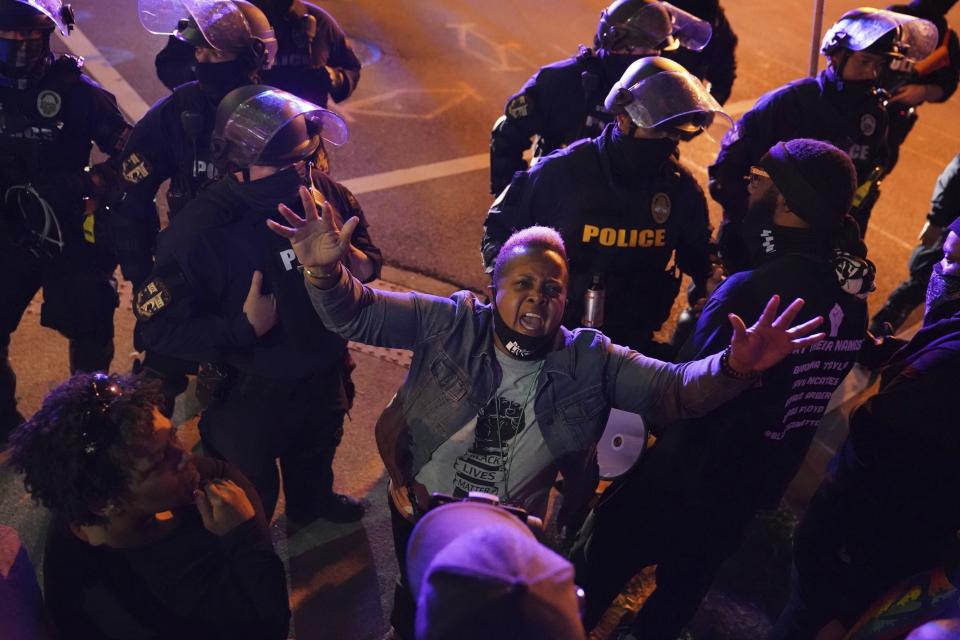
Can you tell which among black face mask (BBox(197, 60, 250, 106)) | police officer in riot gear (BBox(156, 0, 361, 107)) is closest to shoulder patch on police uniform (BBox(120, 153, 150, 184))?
black face mask (BBox(197, 60, 250, 106))

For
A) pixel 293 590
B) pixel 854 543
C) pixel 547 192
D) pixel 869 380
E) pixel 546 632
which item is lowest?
pixel 293 590

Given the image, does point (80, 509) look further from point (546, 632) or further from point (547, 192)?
point (547, 192)

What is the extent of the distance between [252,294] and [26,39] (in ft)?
6.69

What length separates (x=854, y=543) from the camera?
9.89ft

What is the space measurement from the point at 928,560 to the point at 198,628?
8.60 ft

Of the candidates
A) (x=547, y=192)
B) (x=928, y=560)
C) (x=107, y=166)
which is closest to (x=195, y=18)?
(x=107, y=166)

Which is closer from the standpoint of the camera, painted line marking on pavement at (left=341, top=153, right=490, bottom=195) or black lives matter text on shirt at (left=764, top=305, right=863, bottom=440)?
black lives matter text on shirt at (left=764, top=305, right=863, bottom=440)

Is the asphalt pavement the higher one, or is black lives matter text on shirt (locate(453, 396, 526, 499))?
black lives matter text on shirt (locate(453, 396, 526, 499))

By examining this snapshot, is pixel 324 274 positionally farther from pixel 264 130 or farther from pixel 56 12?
pixel 56 12

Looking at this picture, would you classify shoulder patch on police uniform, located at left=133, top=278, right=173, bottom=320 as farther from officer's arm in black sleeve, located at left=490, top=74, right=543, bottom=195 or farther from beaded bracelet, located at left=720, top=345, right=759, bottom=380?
officer's arm in black sleeve, located at left=490, top=74, right=543, bottom=195

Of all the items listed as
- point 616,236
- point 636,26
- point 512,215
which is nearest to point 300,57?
point 636,26

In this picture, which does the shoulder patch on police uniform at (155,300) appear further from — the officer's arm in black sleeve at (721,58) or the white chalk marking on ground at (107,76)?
the white chalk marking on ground at (107,76)

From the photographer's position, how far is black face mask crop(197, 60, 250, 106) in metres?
4.04

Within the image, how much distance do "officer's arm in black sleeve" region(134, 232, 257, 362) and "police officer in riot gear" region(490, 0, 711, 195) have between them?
2460mm
